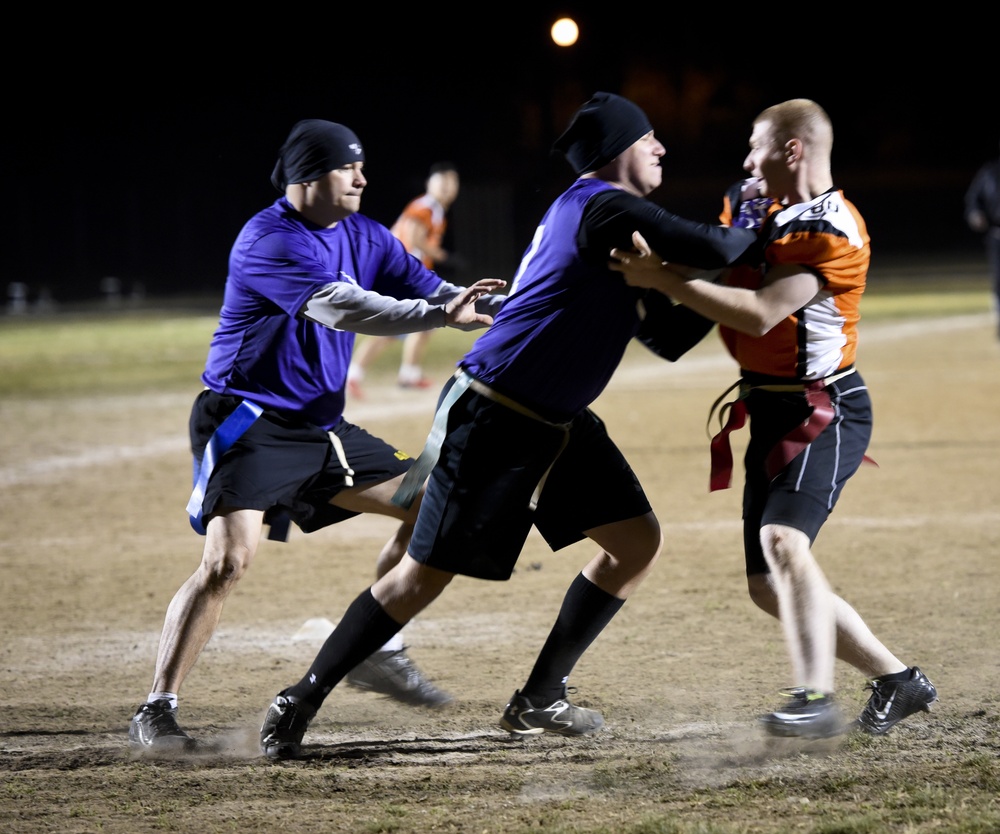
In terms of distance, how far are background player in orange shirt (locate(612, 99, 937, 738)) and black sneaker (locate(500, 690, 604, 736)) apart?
75 cm

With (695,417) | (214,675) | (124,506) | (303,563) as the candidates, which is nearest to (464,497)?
(214,675)

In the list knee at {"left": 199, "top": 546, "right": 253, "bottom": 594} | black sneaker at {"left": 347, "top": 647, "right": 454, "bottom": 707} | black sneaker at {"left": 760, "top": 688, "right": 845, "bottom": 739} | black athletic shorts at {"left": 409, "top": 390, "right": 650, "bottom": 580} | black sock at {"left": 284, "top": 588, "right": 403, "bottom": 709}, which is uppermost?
black athletic shorts at {"left": 409, "top": 390, "right": 650, "bottom": 580}

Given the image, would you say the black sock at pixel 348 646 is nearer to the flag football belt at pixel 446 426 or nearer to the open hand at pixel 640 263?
the flag football belt at pixel 446 426

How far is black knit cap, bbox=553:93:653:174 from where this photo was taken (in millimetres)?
4258

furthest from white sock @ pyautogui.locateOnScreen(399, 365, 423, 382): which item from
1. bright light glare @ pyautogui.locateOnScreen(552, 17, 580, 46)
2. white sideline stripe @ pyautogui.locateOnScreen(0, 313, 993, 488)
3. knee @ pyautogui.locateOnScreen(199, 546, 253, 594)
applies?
knee @ pyautogui.locateOnScreen(199, 546, 253, 594)

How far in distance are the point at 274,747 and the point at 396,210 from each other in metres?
35.9

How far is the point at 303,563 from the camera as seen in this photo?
781 centimetres

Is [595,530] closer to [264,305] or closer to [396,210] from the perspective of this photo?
[264,305]

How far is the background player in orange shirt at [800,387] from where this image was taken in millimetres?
4254

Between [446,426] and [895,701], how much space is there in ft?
5.80

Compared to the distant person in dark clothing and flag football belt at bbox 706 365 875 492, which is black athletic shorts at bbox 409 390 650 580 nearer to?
flag football belt at bbox 706 365 875 492

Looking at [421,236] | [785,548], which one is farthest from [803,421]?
[421,236]

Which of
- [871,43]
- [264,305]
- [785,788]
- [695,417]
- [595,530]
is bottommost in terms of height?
[695,417]

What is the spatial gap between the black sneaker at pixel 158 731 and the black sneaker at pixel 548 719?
110cm
